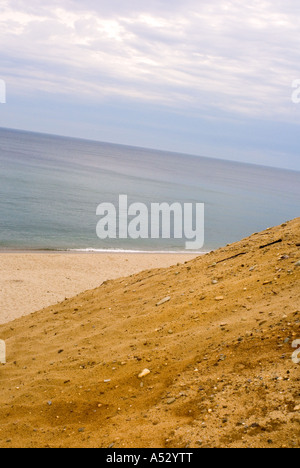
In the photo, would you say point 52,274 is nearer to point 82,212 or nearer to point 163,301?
point 163,301

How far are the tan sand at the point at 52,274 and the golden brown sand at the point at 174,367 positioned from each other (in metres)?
7.88

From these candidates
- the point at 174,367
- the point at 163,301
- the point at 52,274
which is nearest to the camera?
the point at 174,367

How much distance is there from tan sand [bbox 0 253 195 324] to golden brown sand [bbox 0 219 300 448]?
25.9 feet

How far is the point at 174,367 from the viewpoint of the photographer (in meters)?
6.28

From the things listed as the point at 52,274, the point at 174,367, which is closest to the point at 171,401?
the point at 174,367

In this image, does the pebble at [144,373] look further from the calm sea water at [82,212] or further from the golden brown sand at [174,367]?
the calm sea water at [82,212]

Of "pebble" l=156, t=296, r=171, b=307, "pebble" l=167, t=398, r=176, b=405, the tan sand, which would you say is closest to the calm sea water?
the tan sand

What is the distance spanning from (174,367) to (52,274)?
16.7m

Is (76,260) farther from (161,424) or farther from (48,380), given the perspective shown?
(161,424)

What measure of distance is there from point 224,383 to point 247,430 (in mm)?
948

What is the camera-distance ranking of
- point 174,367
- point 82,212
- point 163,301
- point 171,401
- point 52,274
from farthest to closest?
1. point 82,212
2. point 52,274
3. point 163,301
4. point 174,367
5. point 171,401

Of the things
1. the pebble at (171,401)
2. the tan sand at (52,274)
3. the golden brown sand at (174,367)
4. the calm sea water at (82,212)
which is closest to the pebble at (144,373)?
the golden brown sand at (174,367)
